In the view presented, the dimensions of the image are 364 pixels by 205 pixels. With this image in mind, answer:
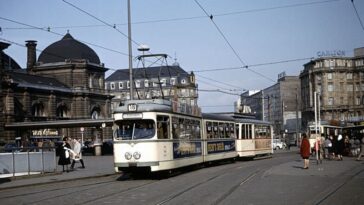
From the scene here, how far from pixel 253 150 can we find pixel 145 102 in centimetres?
1674

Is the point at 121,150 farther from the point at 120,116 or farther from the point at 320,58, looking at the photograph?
the point at 320,58

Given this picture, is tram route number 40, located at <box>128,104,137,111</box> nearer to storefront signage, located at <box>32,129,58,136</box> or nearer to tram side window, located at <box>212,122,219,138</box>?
tram side window, located at <box>212,122,219,138</box>

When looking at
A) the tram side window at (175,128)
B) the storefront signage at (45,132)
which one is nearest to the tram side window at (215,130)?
the tram side window at (175,128)

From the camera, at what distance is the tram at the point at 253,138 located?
3353 cm

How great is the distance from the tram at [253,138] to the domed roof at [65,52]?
71.7m

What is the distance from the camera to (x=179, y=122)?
885 inches

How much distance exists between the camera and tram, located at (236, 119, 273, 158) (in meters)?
33.5

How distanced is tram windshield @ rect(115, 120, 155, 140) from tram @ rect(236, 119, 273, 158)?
13686 mm

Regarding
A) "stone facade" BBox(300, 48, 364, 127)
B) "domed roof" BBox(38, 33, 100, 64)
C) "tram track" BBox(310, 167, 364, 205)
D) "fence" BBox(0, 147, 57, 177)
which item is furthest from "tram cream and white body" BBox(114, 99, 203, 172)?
"stone facade" BBox(300, 48, 364, 127)

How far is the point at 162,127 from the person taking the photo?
20562mm

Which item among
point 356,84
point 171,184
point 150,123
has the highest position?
point 356,84

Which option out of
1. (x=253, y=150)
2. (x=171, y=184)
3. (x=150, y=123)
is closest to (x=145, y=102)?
(x=150, y=123)

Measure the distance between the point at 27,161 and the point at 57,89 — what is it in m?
77.4

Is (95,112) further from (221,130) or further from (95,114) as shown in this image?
(221,130)
